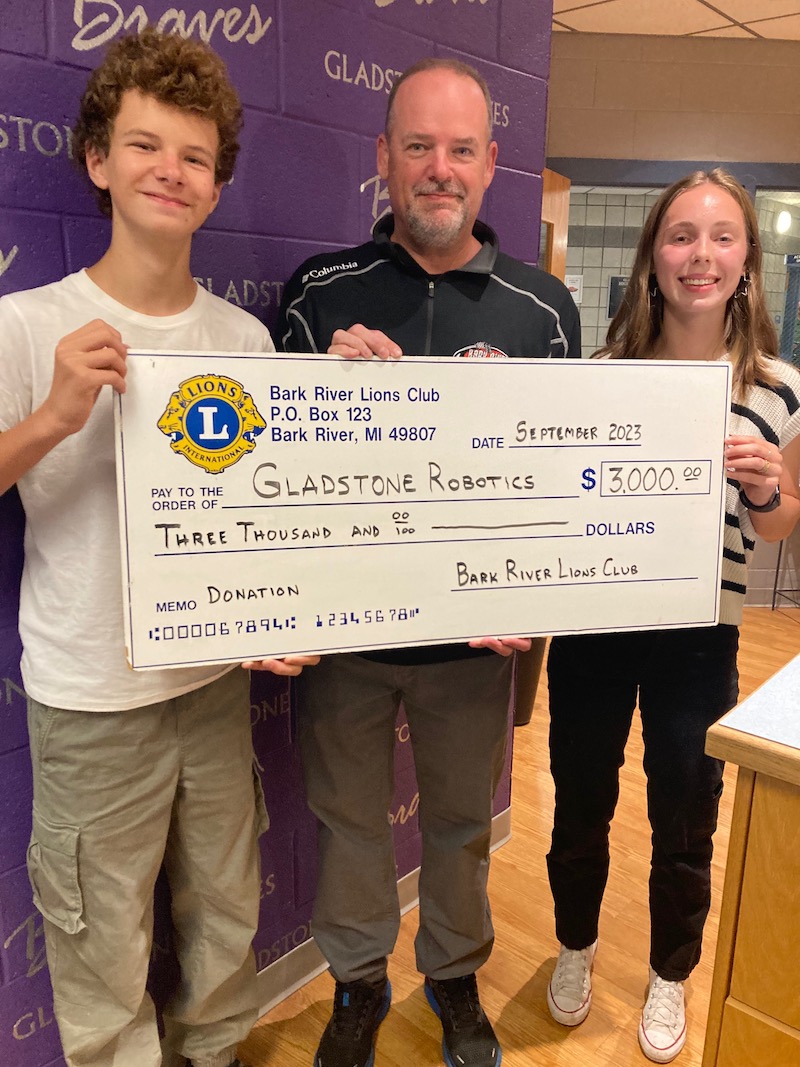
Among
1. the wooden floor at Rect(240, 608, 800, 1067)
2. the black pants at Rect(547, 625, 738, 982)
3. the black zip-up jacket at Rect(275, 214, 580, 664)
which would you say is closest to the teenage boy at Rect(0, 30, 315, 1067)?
the black zip-up jacket at Rect(275, 214, 580, 664)

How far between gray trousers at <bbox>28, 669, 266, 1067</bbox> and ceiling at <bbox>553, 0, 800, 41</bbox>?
11.4 feet

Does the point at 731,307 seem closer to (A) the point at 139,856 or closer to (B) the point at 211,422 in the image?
(B) the point at 211,422

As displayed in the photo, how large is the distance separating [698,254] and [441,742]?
91 cm

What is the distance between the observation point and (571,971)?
1.58 meters

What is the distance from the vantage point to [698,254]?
1.25m

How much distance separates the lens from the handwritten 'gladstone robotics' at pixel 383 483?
41.5 inches

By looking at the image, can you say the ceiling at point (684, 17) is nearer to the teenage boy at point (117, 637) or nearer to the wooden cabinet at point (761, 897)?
→ the teenage boy at point (117, 637)

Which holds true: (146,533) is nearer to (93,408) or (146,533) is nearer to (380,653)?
(93,408)

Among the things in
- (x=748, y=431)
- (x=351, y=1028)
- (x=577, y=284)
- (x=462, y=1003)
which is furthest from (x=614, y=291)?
(x=351, y=1028)

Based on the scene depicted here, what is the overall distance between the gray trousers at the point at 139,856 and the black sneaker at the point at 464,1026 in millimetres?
418

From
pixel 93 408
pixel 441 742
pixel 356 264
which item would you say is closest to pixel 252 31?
pixel 356 264

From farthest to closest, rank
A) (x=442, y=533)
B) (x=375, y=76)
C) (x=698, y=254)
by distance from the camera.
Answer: (x=375, y=76) < (x=698, y=254) < (x=442, y=533)

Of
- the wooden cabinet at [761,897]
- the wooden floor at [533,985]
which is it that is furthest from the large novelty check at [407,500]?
the wooden floor at [533,985]

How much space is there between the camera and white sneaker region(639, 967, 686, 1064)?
1.48 m
